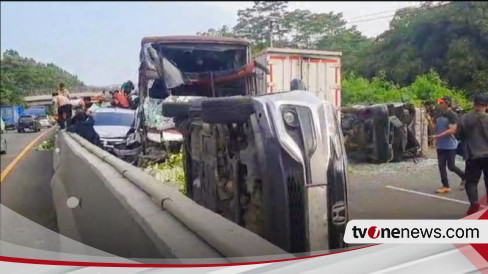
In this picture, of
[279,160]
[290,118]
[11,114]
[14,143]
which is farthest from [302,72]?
[14,143]

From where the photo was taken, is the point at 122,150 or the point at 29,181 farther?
the point at 29,181

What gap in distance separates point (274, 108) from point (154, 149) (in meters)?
0.48

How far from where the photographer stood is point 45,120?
2166mm

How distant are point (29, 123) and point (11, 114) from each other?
0.61 ft

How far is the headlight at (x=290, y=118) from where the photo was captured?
1.71m

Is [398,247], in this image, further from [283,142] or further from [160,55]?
[160,55]

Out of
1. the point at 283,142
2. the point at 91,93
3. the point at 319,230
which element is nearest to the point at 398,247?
the point at 319,230

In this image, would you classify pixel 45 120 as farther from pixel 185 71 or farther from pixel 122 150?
pixel 185 71

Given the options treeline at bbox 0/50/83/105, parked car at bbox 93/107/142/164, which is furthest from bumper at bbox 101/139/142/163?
treeline at bbox 0/50/83/105

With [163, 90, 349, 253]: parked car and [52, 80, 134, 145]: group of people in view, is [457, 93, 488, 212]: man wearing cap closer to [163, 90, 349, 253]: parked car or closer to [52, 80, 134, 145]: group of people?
[163, 90, 349, 253]: parked car

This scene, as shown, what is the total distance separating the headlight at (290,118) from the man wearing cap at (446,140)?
563 mm

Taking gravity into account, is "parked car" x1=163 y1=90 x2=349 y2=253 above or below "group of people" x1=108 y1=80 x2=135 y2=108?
below

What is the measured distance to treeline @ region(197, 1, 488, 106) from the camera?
1.93 meters

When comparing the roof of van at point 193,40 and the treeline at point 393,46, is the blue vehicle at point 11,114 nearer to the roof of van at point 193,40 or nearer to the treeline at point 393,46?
the roof of van at point 193,40
